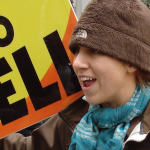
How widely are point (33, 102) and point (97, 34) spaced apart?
0.57 m

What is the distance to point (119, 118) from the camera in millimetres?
1279

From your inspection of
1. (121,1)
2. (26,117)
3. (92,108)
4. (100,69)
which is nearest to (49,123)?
(26,117)

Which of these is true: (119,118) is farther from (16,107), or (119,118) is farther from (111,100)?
(16,107)

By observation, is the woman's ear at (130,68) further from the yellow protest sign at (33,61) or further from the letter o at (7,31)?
the letter o at (7,31)

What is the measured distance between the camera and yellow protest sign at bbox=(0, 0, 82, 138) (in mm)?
1441

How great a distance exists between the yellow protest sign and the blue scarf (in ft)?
0.83

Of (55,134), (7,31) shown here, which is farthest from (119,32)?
(55,134)

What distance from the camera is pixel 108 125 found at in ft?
4.31

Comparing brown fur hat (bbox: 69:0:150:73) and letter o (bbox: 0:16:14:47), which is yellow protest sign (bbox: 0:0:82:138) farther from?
brown fur hat (bbox: 69:0:150:73)

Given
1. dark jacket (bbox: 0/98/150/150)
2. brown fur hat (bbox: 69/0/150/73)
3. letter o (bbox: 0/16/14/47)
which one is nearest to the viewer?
brown fur hat (bbox: 69/0/150/73)

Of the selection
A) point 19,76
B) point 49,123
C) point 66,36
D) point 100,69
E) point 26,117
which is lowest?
point 49,123

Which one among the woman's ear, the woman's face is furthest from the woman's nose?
the woman's ear

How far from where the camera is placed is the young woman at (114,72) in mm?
1215

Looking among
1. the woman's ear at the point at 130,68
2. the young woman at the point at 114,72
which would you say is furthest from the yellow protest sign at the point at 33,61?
the woman's ear at the point at 130,68
